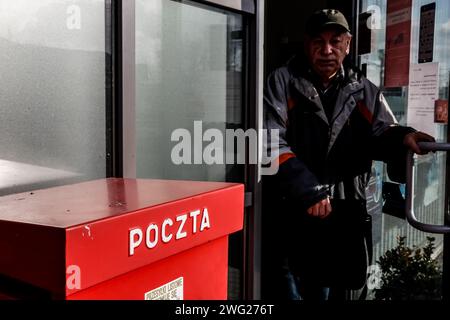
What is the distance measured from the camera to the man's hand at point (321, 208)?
2.72 m

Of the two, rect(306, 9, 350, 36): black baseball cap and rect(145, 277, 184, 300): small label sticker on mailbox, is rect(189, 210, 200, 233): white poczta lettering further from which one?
rect(306, 9, 350, 36): black baseball cap

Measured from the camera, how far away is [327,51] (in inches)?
108

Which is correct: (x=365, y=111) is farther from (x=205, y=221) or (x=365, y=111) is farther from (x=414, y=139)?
(x=205, y=221)

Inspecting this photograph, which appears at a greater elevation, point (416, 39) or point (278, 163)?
point (416, 39)

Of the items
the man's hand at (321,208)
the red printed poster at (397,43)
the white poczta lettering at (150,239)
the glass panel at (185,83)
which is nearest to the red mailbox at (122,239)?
the white poczta lettering at (150,239)

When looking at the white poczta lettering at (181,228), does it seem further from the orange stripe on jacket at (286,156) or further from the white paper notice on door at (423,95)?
the white paper notice on door at (423,95)

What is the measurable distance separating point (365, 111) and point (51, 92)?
1.68 metres

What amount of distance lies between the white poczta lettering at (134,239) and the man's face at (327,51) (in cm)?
200

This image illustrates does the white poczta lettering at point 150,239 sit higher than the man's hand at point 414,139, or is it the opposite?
the man's hand at point 414,139

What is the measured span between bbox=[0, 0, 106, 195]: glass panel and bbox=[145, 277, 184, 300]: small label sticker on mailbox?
799 mm

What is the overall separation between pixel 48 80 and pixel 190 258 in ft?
3.12

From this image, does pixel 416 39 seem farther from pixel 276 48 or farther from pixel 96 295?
pixel 96 295
